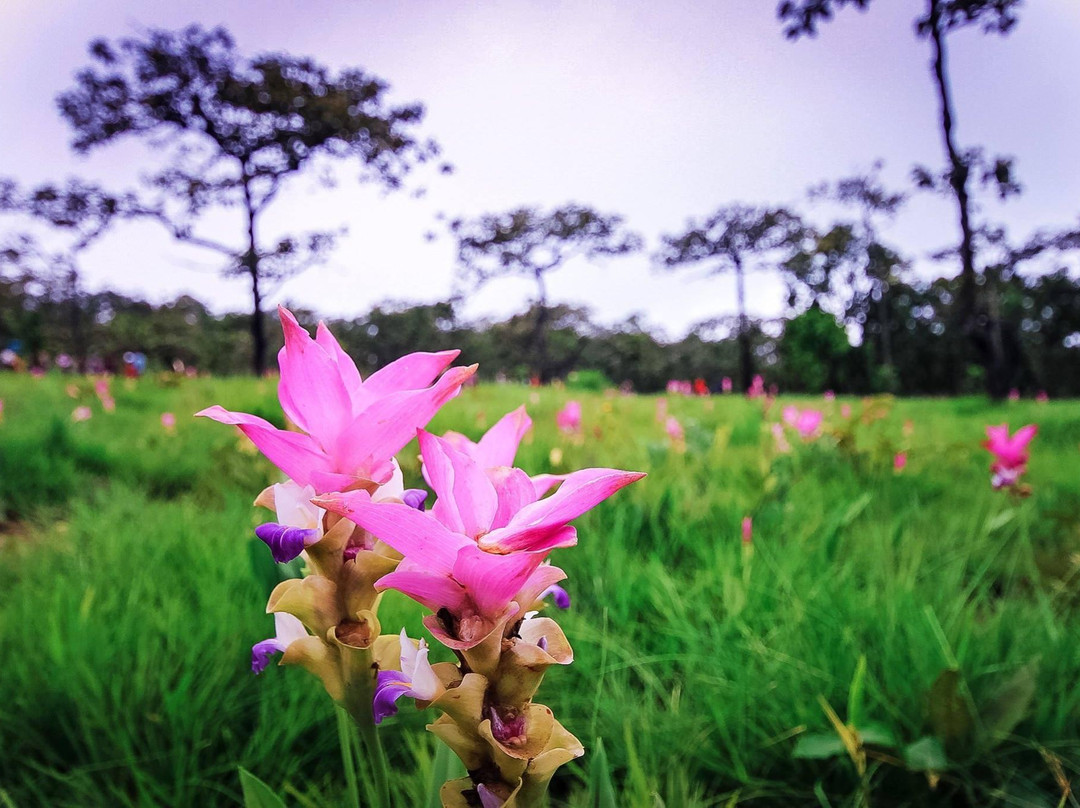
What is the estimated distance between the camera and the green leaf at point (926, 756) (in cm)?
100

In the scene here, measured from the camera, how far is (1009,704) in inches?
41.3

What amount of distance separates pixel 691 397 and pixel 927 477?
3.80 meters

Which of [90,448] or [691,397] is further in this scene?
[691,397]

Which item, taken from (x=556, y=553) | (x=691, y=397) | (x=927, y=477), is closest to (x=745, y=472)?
(x=927, y=477)

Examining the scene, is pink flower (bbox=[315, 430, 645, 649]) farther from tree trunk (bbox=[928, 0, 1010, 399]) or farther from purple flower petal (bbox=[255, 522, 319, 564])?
tree trunk (bbox=[928, 0, 1010, 399])

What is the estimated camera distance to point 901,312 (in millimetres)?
26375

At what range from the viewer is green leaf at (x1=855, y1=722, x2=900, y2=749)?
1.02 meters

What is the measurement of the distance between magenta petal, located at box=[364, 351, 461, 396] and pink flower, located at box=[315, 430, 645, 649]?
0.27 ft

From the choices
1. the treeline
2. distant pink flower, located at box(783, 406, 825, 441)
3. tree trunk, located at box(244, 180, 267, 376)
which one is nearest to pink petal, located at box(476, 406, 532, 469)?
distant pink flower, located at box(783, 406, 825, 441)

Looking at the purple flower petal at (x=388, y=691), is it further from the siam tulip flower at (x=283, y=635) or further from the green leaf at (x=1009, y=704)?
the green leaf at (x=1009, y=704)

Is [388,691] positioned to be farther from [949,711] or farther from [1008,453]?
[1008,453]

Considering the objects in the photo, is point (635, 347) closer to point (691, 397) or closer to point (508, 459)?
point (691, 397)

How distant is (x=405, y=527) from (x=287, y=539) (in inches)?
3.7

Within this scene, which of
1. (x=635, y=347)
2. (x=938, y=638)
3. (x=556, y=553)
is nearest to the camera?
(x=938, y=638)
